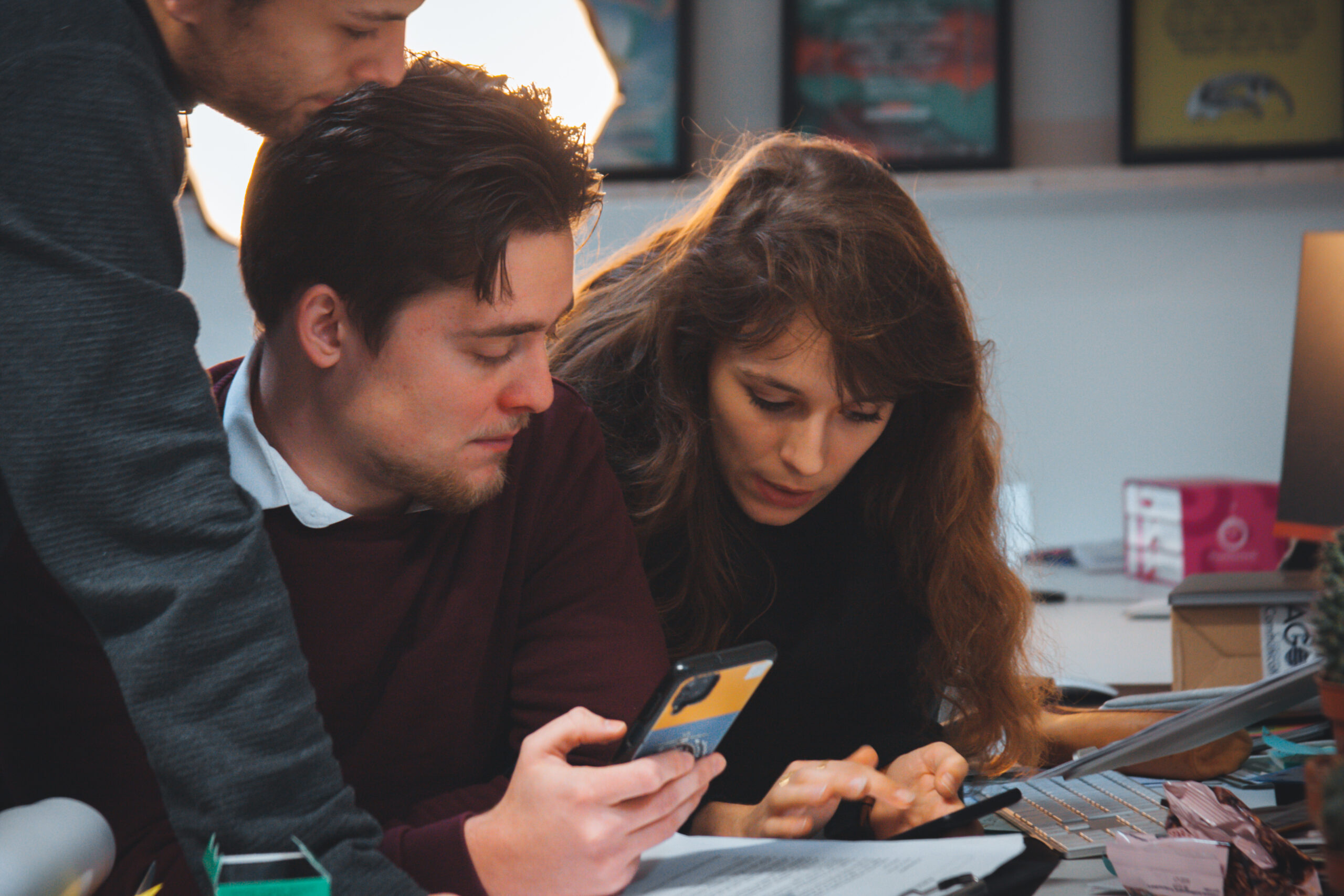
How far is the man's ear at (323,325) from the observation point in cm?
88

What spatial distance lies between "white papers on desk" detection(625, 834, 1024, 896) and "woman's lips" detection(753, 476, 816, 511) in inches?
17.6

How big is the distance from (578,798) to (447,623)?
0.86 feet

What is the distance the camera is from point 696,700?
673 mm

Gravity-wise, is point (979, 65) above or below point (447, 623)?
above

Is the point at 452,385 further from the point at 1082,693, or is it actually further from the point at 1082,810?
the point at 1082,693

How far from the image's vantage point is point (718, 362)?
1.17 m

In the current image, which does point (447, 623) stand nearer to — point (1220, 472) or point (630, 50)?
point (630, 50)

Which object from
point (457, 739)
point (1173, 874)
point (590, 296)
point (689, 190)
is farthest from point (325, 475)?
point (689, 190)

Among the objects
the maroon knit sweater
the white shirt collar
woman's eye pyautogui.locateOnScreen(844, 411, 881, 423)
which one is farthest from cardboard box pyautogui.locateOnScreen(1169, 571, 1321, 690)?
the white shirt collar

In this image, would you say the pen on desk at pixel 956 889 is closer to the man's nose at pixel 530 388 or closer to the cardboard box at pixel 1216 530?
the man's nose at pixel 530 388

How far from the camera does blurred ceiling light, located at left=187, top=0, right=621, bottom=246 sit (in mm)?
1102

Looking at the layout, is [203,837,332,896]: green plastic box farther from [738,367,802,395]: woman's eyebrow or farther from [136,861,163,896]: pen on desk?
[738,367,802,395]: woman's eyebrow

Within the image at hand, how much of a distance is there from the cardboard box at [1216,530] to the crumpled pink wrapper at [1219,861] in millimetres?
1560

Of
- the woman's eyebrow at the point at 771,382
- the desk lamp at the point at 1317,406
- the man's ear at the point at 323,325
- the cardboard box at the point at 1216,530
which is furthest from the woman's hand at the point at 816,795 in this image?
the cardboard box at the point at 1216,530
